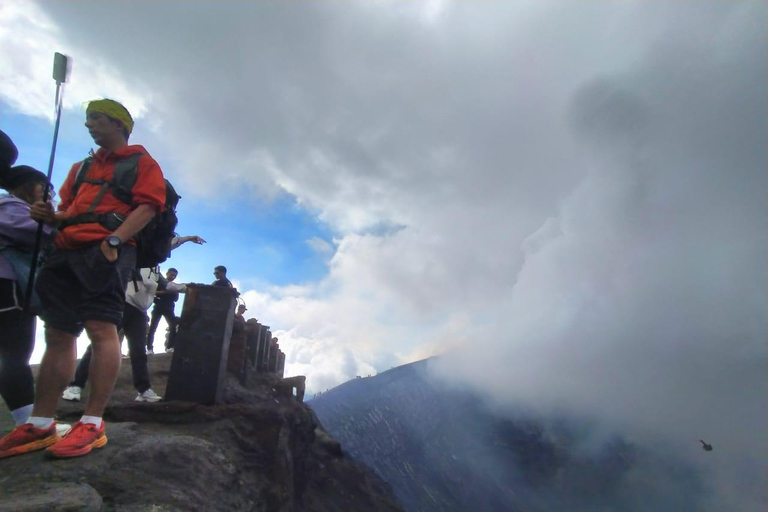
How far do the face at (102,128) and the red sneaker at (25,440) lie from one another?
5.35ft

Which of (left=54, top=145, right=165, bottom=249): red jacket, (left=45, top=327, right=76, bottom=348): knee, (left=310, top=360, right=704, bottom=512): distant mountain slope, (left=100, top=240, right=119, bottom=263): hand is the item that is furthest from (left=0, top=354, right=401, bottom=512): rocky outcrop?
(left=310, top=360, right=704, bottom=512): distant mountain slope

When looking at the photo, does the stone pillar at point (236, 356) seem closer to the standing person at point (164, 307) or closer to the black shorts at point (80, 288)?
the standing person at point (164, 307)

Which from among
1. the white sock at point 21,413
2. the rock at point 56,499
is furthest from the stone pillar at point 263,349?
the rock at point 56,499

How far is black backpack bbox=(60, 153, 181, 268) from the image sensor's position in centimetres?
213

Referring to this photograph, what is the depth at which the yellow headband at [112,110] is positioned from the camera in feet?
7.69

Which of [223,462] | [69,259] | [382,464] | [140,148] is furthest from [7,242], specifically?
[382,464]

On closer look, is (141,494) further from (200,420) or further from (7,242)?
(200,420)

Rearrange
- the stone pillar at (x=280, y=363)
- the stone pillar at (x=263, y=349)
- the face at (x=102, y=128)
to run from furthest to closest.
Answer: the stone pillar at (x=280, y=363) < the stone pillar at (x=263, y=349) < the face at (x=102, y=128)

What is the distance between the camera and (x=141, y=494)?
1911mm

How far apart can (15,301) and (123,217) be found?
29.9 inches

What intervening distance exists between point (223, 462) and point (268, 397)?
3205 millimetres

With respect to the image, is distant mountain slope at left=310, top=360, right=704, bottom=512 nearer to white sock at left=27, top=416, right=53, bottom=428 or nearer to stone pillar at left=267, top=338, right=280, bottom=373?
stone pillar at left=267, top=338, right=280, bottom=373

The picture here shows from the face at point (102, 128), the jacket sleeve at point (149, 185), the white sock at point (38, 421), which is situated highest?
the face at point (102, 128)

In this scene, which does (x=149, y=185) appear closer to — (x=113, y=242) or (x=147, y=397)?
(x=113, y=242)
